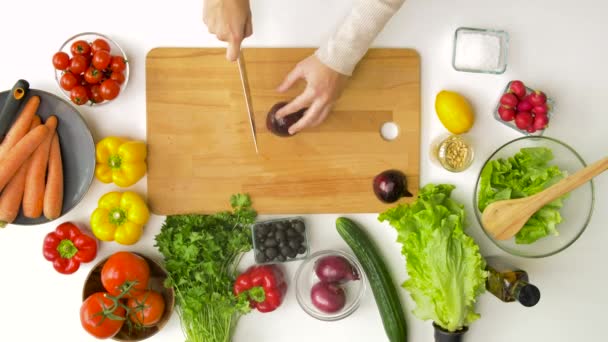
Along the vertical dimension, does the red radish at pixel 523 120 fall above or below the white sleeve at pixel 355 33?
below

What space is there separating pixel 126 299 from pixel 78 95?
56cm

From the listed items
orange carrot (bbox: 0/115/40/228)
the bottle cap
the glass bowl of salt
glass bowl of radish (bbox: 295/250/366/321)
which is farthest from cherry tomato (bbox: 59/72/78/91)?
the bottle cap

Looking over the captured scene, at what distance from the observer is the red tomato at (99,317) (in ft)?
4.34

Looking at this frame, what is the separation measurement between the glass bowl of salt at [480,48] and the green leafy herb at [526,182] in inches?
10.0

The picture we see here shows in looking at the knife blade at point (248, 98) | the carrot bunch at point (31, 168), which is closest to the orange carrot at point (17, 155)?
the carrot bunch at point (31, 168)

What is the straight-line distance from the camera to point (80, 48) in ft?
4.45

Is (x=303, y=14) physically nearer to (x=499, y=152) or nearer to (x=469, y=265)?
(x=499, y=152)

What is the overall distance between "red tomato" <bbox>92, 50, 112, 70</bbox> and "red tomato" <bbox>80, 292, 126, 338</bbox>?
0.60m

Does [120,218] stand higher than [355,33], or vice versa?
[355,33]

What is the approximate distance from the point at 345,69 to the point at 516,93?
0.48 m

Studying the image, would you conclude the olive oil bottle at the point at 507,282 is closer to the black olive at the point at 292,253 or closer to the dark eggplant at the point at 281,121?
the black olive at the point at 292,253

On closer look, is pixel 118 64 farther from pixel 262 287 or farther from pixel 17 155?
pixel 262 287

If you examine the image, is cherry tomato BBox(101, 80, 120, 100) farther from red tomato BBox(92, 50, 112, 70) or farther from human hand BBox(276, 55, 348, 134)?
human hand BBox(276, 55, 348, 134)

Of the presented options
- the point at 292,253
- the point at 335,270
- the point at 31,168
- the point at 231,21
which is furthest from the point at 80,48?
the point at 335,270
